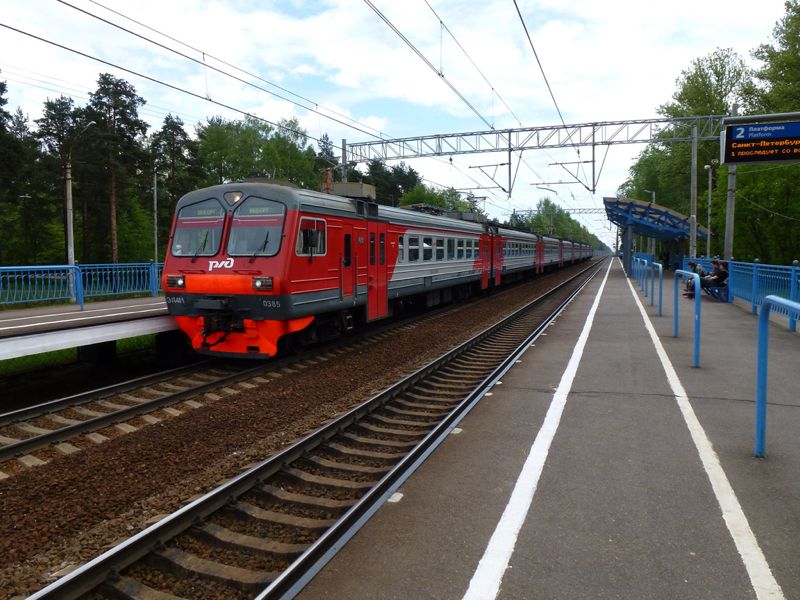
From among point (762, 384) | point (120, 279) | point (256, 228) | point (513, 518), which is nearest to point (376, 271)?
point (256, 228)

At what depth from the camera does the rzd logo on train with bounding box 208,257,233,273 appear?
869 centimetres

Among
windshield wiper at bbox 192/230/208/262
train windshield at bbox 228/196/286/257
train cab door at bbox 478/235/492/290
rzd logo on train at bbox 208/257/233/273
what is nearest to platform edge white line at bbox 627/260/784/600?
train windshield at bbox 228/196/286/257

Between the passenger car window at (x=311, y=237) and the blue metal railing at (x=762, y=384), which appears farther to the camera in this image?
the passenger car window at (x=311, y=237)

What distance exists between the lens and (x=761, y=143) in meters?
14.7

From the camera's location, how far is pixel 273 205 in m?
8.73

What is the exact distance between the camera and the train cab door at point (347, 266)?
33.6 ft

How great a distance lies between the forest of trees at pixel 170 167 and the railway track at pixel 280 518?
90.4 ft

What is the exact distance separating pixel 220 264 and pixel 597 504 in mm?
6767

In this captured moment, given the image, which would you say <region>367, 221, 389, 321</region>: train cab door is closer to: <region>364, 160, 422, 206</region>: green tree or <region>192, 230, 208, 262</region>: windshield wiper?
A: <region>192, 230, 208, 262</region>: windshield wiper

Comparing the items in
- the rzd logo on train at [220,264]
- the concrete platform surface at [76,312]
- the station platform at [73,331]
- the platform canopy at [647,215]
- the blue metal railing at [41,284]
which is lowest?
the concrete platform surface at [76,312]

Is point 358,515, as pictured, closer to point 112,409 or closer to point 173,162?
point 112,409

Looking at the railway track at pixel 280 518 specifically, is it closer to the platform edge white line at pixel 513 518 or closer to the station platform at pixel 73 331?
the platform edge white line at pixel 513 518

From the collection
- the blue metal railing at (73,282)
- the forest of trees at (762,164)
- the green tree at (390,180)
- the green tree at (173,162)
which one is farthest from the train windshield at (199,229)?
the green tree at (390,180)

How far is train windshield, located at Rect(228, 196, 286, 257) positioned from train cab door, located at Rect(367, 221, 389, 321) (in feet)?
9.81
